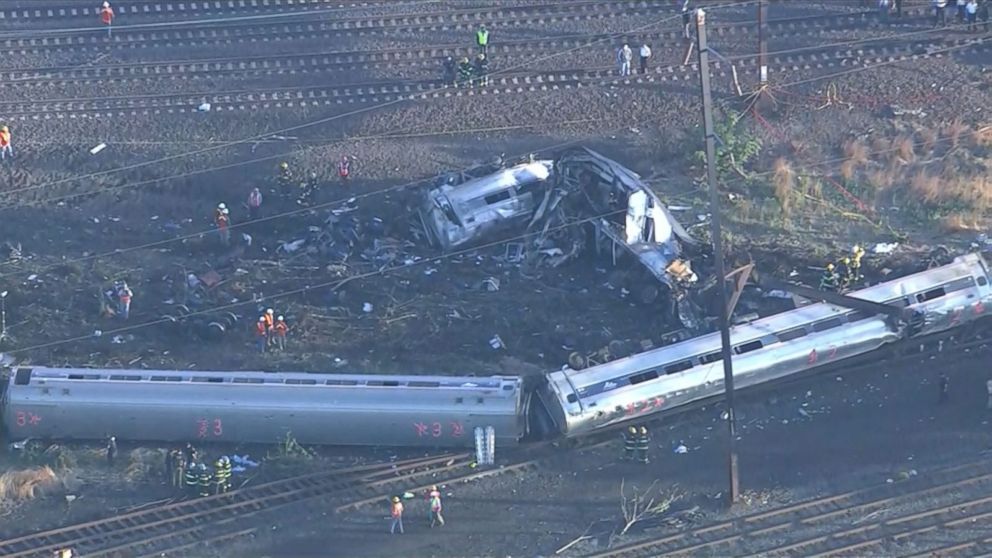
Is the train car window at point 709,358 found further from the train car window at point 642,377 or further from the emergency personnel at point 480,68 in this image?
the emergency personnel at point 480,68

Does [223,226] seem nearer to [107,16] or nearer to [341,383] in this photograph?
[341,383]

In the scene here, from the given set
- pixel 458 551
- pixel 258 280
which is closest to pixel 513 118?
pixel 258 280

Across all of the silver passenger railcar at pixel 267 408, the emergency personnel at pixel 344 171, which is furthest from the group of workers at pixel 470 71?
the silver passenger railcar at pixel 267 408

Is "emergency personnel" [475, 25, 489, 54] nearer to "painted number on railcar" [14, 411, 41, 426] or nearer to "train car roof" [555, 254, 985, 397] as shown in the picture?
"train car roof" [555, 254, 985, 397]

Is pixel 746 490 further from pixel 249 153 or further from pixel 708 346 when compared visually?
pixel 249 153

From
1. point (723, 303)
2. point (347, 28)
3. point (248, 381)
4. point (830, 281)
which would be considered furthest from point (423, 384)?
point (347, 28)

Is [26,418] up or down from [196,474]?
up
